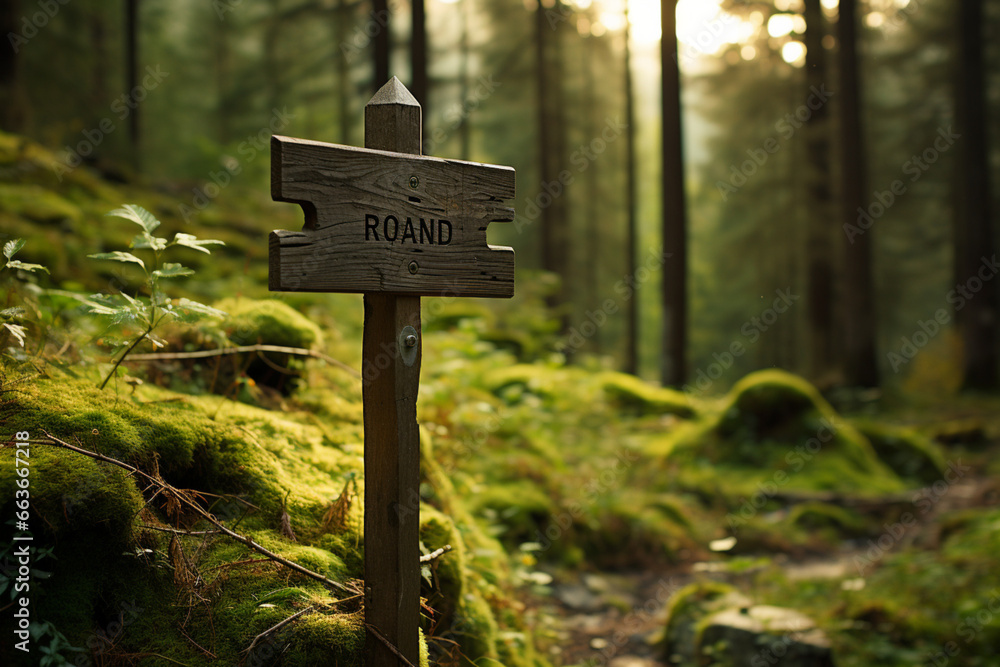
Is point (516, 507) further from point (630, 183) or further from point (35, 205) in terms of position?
point (630, 183)

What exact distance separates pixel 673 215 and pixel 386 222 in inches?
397

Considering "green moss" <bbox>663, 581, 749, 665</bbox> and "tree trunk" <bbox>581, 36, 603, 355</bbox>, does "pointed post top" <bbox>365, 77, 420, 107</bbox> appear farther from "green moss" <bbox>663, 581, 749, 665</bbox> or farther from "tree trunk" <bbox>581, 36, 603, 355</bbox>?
"tree trunk" <bbox>581, 36, 603, 355</bbox>

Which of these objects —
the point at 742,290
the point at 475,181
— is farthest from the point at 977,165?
the point at 475,181

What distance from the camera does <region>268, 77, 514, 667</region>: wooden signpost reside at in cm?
212

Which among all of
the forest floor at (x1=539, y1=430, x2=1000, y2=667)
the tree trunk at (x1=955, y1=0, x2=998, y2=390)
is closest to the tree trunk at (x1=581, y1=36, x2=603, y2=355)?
the tree trunk at (x1=955, y1=0, x2=998, y2=390)

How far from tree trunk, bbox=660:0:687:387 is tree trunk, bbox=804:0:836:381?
392 cm

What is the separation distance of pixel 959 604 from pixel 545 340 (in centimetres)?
796

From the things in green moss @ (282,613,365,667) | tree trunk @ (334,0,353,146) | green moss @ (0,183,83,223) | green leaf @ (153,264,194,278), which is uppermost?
tree trunk @ (334,0,353,146)

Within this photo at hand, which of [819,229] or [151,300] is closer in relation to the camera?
[151,300]

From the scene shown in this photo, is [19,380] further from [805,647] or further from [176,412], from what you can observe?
[805,647]

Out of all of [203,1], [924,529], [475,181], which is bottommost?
[924,529]

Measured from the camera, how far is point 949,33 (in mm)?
17297
